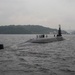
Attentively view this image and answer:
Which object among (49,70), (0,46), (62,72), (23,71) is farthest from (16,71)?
(0,46)

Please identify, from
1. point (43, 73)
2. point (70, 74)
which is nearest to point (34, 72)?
point (43, 73)

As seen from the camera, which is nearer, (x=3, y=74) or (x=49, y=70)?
(x=3, y=74)

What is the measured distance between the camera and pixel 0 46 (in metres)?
46.0

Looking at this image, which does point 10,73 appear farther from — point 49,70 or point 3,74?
point 49,70

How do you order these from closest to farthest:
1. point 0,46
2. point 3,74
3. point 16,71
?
point 3,74
point 16,71
point 0,46

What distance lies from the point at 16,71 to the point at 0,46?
90.8 ft

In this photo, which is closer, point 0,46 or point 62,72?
point 62,72

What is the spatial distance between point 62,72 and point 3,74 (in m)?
5.84

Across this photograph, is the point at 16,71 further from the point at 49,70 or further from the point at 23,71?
the point at 49,70

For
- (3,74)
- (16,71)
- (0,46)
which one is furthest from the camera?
(0,46)

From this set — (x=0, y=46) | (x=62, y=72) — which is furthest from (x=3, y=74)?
(x=0, y=46)

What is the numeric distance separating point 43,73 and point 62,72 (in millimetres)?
1983

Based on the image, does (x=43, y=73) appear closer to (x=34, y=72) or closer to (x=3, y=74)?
(x=34, y=72)

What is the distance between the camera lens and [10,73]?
60.4 feet
